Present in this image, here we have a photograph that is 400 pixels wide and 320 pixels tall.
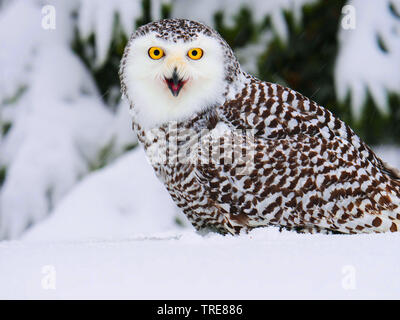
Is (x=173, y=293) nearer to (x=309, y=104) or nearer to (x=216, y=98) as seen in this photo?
(x=216, y=98)

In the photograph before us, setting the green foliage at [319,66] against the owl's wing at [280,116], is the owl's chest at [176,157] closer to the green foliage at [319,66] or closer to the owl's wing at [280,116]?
the owl's wing at [280,116]

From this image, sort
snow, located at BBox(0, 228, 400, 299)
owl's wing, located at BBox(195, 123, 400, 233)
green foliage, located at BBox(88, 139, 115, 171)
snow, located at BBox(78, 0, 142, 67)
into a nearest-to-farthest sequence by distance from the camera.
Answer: snow, located at BBox(0, 228, 400, 299) < owl's wing, located at BBox(195, 123, 400, 233) < snow, located at BBox(78, 0, 142, 67) < green foliage, located at BBox(88, 139, 115, 171)

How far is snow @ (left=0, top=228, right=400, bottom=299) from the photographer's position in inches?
72.0

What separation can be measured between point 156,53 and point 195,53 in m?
0.19

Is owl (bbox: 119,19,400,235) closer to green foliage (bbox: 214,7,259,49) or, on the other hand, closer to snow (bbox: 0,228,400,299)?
snow (bbox: 0,228,400,299)

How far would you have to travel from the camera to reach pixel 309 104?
3.09 metres

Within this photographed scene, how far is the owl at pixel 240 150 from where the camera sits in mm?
2883

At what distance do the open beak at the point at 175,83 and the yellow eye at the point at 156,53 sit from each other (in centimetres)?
12

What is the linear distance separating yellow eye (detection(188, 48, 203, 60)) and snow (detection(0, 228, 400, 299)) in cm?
95

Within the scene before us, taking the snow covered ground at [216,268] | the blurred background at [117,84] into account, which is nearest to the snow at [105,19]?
the blurred background at [117,84]

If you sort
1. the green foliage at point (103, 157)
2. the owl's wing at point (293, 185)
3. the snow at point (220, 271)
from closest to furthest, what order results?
the snow at point (220, 271) < the owl's wing at point (293, 185) < the green foliage at point (103, 157)

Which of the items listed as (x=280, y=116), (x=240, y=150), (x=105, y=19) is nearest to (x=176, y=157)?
(x=240, y=150)

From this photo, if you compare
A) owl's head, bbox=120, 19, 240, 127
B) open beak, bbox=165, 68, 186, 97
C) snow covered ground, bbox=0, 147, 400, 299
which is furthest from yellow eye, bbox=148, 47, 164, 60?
snow covered ground, bbox=0, 147, 400, 299

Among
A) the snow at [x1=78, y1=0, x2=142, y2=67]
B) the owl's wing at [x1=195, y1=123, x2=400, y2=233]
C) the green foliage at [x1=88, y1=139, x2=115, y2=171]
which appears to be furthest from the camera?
the green foliage at [x1=88, y1=139, x2=115, y2=171]
